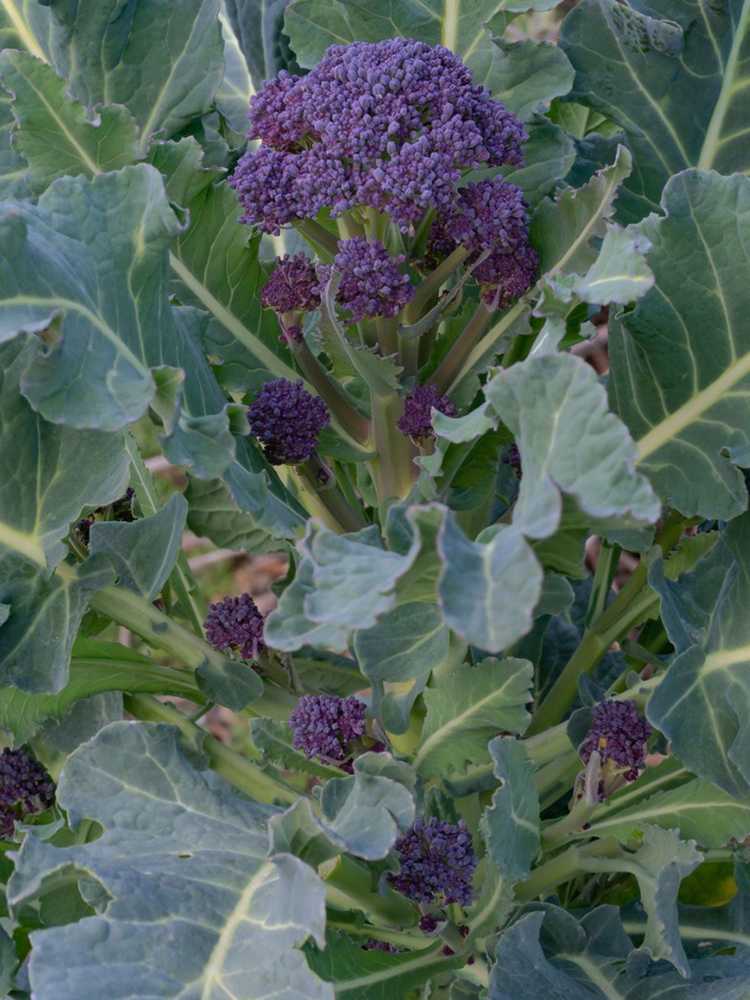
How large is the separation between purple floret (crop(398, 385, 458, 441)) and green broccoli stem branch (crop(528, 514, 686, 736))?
0.26 m

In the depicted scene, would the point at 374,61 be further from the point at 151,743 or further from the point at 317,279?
the point at 151,743

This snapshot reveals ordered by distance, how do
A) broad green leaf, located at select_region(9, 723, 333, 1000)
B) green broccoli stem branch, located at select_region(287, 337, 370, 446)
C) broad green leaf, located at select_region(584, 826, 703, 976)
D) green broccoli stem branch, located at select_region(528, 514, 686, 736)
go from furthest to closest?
green broccoli stem branch, located at select_region(528, 514, 686, 736)
green broccoli stem branch, located at select_region(287, 337, 370, 446)
broad green leaf, located at select_region(584, 826, 703, 976)
broad green leaf, located at select_region(9, 723, 333, 1000)

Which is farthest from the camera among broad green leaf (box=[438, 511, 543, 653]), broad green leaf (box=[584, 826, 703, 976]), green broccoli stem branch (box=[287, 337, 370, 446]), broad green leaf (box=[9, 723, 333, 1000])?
green broccoli stem branch (box=[287, 337, 370, 446])

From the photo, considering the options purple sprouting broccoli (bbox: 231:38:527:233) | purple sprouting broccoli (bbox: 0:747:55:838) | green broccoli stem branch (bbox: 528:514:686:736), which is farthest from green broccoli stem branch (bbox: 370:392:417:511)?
purple sprouting broccoli (bbox: 0:747:55:838)

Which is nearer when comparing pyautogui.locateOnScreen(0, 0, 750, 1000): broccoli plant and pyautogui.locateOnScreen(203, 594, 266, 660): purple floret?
pyautogui.locateOnScreen(0, 0, 750, 1000): broccoli plant

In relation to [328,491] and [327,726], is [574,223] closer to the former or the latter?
[328,491]

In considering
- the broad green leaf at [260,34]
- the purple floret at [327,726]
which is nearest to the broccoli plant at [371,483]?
the purple floret at [327,726]

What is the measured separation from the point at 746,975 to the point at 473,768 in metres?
0.22

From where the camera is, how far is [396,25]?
3.10 ft

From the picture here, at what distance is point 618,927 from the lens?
885 millimetres

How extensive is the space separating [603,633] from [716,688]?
0.74 feet

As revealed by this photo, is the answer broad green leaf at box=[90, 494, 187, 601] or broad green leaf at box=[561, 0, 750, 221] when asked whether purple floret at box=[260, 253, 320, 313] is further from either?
broad green leaf at box=[561, 0, 750, 221]

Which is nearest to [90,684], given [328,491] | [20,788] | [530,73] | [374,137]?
[20,788]

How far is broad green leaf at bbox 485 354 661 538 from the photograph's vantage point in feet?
1.81
